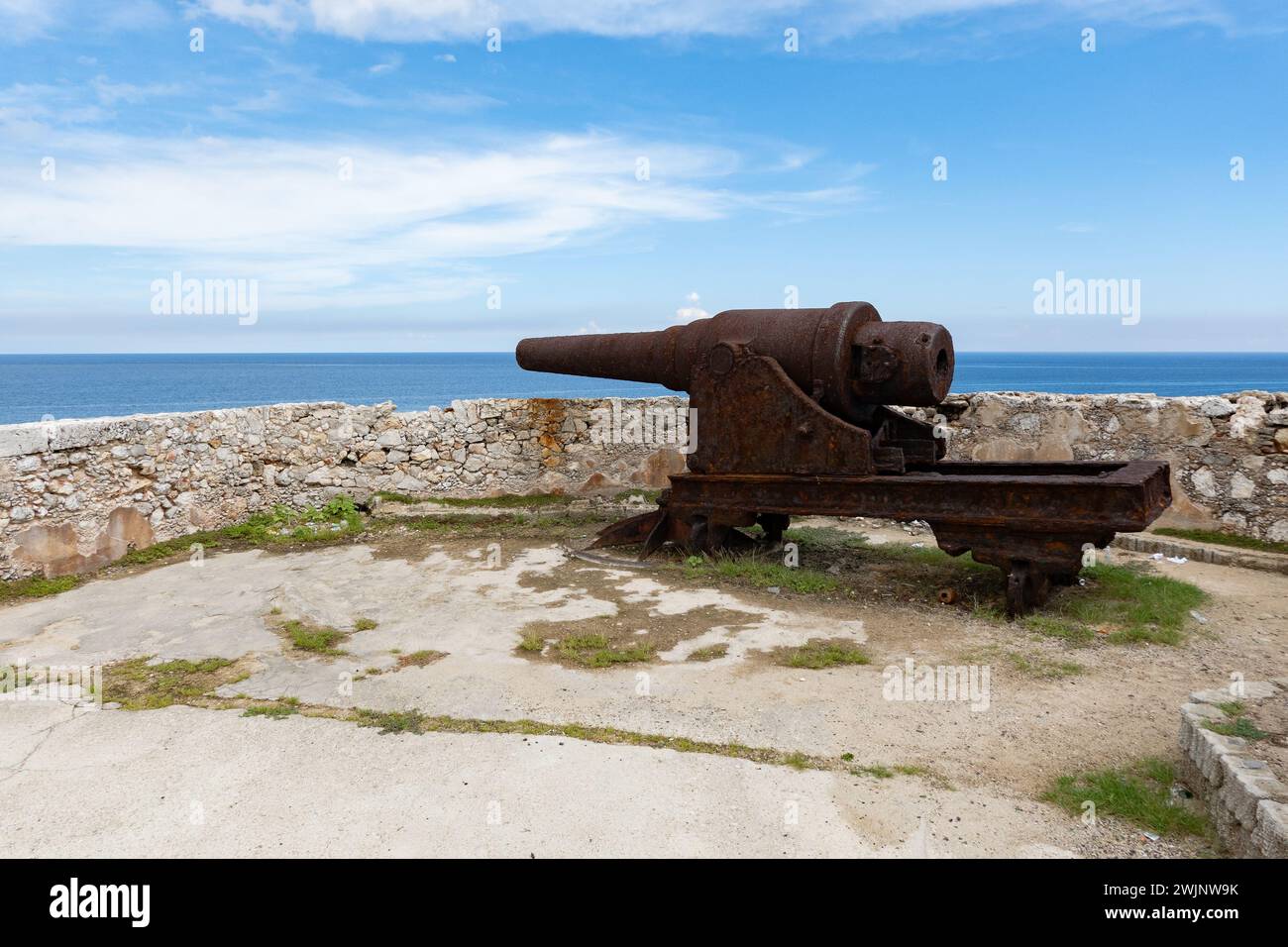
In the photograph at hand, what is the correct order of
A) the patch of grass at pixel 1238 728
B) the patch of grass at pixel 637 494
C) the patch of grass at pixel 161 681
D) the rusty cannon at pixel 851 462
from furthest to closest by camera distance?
1. the patch of grass at pixel 637 494
2. the rusty cannon at pixel 851 462
3. the patch of grass at pixel 161 681
4. the patch of grass at pixel 1238 728

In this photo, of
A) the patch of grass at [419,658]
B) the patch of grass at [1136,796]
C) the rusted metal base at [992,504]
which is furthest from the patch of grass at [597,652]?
the patch of grass at [1136,796]

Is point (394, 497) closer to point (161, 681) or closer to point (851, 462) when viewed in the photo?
point (161, 681)

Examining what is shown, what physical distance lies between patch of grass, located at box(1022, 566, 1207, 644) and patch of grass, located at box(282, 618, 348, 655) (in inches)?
184

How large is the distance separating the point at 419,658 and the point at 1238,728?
4317 mm

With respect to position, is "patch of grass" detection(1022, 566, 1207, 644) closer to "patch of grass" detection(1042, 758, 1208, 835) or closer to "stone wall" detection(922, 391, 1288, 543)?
"stone wall" detection(922, 391, 1288, 543)

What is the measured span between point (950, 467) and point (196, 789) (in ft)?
18.9

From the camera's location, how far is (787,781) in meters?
3.74

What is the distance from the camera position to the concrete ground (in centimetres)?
336

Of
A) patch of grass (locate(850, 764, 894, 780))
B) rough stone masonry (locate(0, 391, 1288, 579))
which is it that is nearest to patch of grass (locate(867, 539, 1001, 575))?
rough stone masonry (locate(0, 391, 1288, 579))

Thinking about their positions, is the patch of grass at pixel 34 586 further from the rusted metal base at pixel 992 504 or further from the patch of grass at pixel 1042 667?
the patch of grass at pixel 1042 667

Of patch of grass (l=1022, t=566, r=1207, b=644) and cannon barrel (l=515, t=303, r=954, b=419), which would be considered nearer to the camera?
patch of grass (l=1022, t=566, r=1207, b=644)

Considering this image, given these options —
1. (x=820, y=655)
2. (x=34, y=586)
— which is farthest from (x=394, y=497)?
(x=820, y=655)

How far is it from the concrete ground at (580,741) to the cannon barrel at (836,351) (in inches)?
64.0

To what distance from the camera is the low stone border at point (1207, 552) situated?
7.24 m
